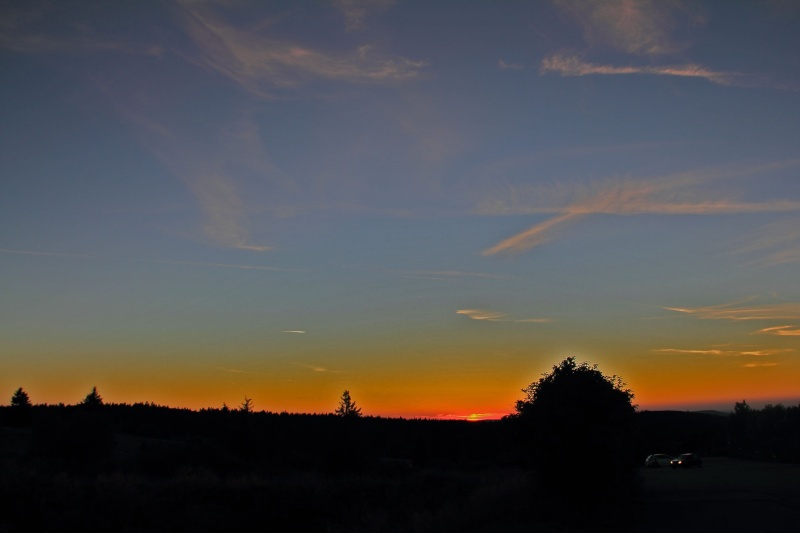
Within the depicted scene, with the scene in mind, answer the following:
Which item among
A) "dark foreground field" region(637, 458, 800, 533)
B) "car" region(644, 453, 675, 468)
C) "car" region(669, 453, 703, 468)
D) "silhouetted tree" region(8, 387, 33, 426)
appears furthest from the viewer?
"silhouetted tree" region(8, 387, 33, 426)

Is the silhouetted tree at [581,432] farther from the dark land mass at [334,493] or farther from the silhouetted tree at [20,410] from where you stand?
the silhouetted tree at [20,410]

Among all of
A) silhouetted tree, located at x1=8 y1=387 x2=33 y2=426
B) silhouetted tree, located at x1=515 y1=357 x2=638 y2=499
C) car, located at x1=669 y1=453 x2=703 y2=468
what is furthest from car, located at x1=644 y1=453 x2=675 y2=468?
silhouetted tree, located at x1=8 y1=387 x2=33 y2=426

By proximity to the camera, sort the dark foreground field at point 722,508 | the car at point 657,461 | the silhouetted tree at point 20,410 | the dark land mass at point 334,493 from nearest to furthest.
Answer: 1. the dark foreground field at point 722,508
2. the dark land mass at point 334,493
3. the car at point 657,461
4. the silhouetted tree at point 20,410

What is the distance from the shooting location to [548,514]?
57.3 ft

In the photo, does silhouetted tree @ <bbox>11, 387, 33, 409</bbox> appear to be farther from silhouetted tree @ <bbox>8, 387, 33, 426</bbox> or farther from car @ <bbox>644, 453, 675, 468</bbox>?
car @ <bbox>644, 453, 675, 468</bbox>

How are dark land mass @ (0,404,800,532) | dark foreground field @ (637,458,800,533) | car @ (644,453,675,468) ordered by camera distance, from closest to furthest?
dark foreground field @ (637,458,800,533) → dark land mass @ (0,404,800,532) → car @ (644,453,675,468)

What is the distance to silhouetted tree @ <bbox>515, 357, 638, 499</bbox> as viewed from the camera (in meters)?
17.5

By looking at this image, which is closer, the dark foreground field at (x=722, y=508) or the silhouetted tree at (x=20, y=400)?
the dark foreground field at (x=722, y=508)

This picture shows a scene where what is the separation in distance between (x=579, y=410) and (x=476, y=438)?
9310 cm

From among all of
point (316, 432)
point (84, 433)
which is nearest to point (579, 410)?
point (84, 433)

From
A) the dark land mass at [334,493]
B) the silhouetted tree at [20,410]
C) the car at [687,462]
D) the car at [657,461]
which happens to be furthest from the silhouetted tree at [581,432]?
the silhouetted tree at [20,410]

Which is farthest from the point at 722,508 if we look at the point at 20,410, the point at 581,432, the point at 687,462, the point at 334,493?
the point at 20,410

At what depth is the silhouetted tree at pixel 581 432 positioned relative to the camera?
17.5m

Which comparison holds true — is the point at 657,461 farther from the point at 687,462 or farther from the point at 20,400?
the point at 20,400
